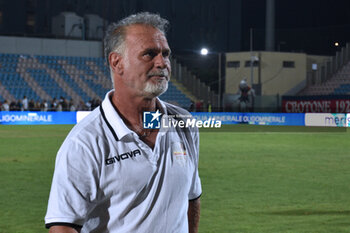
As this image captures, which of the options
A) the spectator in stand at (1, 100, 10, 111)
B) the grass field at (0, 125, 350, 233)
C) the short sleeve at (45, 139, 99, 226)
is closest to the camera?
the short sleeve at (45, 139, 99, 226)

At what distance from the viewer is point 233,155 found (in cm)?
1998

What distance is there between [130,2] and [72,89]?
56.2 feet

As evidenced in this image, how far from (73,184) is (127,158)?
9.6 inches

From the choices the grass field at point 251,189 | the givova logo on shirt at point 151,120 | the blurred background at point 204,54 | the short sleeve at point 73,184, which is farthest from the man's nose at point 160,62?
the blurred background at point 204,54

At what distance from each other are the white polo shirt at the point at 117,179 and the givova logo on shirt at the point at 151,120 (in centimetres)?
3

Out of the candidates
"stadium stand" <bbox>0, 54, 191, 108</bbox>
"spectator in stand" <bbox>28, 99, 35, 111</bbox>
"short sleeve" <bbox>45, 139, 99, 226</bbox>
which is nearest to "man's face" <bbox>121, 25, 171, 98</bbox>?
"short sleeve" <bbox>45, 139, 99, 226</bbox>

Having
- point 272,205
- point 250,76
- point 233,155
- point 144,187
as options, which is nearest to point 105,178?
point 144,187

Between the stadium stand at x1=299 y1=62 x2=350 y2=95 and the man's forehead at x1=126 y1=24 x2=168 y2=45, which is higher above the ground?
the stadium stand at x1=299 y1=62 x2=350 y2=95

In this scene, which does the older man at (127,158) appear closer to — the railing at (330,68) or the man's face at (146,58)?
the man's face at (146,58)

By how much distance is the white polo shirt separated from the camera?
8.54 ft

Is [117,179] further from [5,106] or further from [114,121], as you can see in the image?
[5,106]

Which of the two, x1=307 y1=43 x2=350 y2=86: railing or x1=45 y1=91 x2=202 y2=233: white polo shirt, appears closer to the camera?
x1=45 y1=91 x2=202 y2=233: white polo shirt

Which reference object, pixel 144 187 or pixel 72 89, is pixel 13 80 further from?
pixel 144 187

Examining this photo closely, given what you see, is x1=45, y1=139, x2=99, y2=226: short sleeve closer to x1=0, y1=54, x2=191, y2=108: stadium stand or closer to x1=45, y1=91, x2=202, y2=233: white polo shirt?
x1=45, y1=91, x2=202, y2=233: white polo shirt
